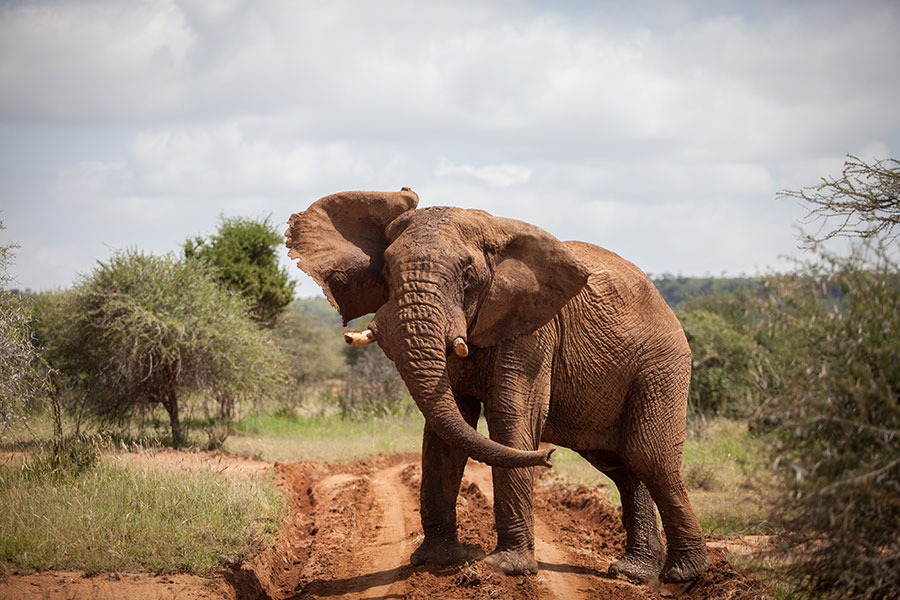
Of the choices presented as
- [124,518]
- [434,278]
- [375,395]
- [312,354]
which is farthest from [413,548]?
[312,354]

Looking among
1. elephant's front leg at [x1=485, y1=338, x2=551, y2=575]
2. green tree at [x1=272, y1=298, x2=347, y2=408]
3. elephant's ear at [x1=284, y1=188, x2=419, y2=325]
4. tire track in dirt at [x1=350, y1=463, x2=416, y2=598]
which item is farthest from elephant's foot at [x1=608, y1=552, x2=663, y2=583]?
green tree at [x1=272, y1=298, x2=347, y2=408]

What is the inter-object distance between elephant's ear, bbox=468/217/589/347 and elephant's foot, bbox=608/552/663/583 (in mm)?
2741

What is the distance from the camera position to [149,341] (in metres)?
16.0

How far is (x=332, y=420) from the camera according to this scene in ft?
77.3

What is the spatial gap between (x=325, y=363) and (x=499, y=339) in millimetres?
32471

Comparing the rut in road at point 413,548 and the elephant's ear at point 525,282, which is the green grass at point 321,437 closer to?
the rut in road at point 413,548

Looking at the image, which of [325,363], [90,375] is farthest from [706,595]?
[325,363]

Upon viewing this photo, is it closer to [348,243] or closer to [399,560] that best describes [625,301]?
[348,243]

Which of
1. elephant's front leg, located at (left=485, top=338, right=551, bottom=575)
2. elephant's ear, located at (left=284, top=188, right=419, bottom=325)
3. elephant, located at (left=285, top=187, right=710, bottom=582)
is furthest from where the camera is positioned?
elephant's ear, located at (left=284, top=188, right=419, bottom=325)

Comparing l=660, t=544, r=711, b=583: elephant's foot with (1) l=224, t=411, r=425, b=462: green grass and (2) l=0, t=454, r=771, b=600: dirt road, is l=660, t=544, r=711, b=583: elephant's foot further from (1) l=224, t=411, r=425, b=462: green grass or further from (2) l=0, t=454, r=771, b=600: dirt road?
(1) l=224, t=411, r=425, b=462: green grass

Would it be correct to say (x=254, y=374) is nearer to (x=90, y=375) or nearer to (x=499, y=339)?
(x=90, y=375)

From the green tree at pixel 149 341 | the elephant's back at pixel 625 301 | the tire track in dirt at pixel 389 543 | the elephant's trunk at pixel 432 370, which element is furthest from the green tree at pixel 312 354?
the elephant's trunk at pixel 432 370

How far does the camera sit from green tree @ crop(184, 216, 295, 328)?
23375mm

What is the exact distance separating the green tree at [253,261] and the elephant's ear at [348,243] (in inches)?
628
